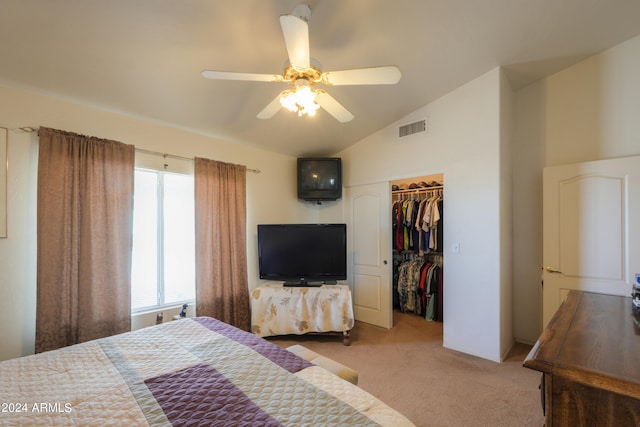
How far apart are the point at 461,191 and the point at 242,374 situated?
2595mm

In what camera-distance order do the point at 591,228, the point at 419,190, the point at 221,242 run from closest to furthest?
the point at 591,228 < the point at 221,242 < the point at 419,190

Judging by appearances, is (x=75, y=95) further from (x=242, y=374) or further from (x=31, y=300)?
(x=242, y=374)

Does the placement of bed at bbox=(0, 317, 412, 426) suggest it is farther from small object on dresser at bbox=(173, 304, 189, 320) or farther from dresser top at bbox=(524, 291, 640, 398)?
small object on dresser at bbox=(173, 304, 189, 320)

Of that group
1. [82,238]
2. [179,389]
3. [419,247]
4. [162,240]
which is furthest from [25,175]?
[419,247]

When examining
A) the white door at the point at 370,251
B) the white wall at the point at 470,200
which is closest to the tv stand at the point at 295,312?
the white door at the point at 370,251

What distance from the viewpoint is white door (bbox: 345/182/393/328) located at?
11.4 ft

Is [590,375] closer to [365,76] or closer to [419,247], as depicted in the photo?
[365,76]

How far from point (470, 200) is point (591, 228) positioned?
3.25 ft

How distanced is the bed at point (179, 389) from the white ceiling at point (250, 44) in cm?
181

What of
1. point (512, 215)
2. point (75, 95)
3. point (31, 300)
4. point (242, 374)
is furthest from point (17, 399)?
point (512, 215)

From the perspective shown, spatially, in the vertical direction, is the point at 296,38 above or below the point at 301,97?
above

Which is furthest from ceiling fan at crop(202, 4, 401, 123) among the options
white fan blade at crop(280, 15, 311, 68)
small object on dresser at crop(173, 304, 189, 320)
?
small object on dresser at crop(173, 304, 189, 320)

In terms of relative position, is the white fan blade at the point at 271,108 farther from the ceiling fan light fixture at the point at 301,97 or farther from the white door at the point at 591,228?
the white door at the point at 591,228

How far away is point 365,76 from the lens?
1.52m
